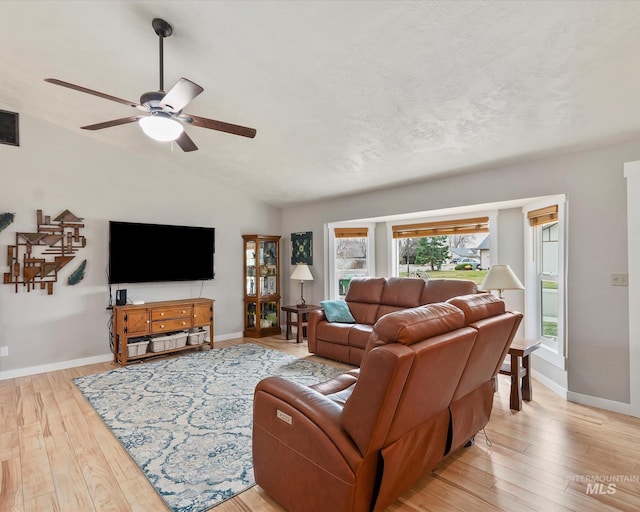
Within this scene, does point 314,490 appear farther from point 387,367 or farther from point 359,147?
point 359,147

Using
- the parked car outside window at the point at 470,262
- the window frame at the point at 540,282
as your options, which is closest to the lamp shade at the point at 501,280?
the window frame at the point at 540,282

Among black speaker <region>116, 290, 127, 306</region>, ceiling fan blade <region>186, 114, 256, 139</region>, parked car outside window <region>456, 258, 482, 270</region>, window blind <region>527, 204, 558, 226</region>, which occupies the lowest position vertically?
black speaker <region>116, 290, 127, 306</region>

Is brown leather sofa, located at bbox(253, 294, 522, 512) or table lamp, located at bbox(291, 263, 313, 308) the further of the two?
table lamp, located at bbox(291, 263, 313, 308)

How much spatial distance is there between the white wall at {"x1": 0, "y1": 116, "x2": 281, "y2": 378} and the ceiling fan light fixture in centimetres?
286

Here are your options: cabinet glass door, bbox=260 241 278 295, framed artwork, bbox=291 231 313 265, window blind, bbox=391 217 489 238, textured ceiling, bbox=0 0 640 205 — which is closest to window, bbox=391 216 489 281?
window blind, bbox=391 217 489 238

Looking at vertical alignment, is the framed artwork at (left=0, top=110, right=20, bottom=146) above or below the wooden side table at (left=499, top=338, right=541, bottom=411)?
above

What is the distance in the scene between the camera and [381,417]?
4.78 feet

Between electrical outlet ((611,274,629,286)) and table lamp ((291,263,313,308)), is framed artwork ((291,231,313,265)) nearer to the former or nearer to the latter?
table lamp ((291,263,313,308))

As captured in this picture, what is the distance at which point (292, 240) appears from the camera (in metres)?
6.56

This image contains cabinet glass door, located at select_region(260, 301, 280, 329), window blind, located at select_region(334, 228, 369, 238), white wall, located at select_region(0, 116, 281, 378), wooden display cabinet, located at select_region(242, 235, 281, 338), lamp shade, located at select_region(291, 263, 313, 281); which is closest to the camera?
white wall, located at select_region(0, 116, 281, 378)

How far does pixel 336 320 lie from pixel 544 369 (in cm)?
246

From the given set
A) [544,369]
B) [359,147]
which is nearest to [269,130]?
[359,147]

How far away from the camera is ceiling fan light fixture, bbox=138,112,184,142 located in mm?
2312

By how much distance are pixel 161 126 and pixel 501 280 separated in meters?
3.30
